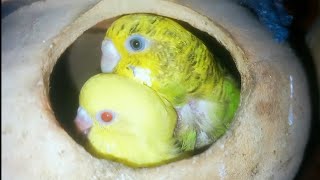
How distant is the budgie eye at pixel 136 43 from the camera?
183cm

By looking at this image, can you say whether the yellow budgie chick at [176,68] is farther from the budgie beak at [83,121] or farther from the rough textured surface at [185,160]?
the rough textured surface at [185,160]

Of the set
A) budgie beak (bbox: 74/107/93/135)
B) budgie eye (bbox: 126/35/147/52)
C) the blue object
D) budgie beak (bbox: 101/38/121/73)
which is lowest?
budgie beak (bbox: 74/107/93/135)

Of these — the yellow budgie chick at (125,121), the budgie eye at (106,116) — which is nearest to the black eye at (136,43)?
the yellow budgie chick at (125,121)

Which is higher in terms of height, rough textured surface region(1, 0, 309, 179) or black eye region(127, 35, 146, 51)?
rough textured surface region(1, 0, 309, 179)

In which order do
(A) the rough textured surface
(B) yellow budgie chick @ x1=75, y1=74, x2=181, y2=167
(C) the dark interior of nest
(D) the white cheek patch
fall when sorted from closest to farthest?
(A) the rough textured surface
(B) yellow budgie chick @ x1=75, y1=74, x2=181, y2=167
(D) the white cheek patch
(C) the dark interior of nest

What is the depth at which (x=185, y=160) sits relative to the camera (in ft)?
4.29

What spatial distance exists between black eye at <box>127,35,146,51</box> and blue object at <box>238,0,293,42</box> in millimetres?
464

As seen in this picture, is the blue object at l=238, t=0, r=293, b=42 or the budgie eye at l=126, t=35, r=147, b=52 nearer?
the blue object at l=238, t=0, r=293, b=42

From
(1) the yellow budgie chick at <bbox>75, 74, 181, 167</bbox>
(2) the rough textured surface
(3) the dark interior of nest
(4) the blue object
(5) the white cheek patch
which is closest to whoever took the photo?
(2) the rough textured surface

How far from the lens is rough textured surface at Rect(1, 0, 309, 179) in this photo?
4.03 feet

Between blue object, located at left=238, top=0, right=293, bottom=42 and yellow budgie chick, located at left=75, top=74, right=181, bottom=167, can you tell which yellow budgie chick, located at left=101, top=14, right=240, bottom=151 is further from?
blue object, located at left=238, top=0, right=293, bottom=42

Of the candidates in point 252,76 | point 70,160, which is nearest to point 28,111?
point 70,160

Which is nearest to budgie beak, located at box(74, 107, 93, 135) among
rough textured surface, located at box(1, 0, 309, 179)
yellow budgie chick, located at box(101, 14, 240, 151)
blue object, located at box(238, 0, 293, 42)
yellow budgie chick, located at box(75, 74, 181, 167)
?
yellow budgie chick, located at box(75, 74, 181, 167)

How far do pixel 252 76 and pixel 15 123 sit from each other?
2.20 feet
